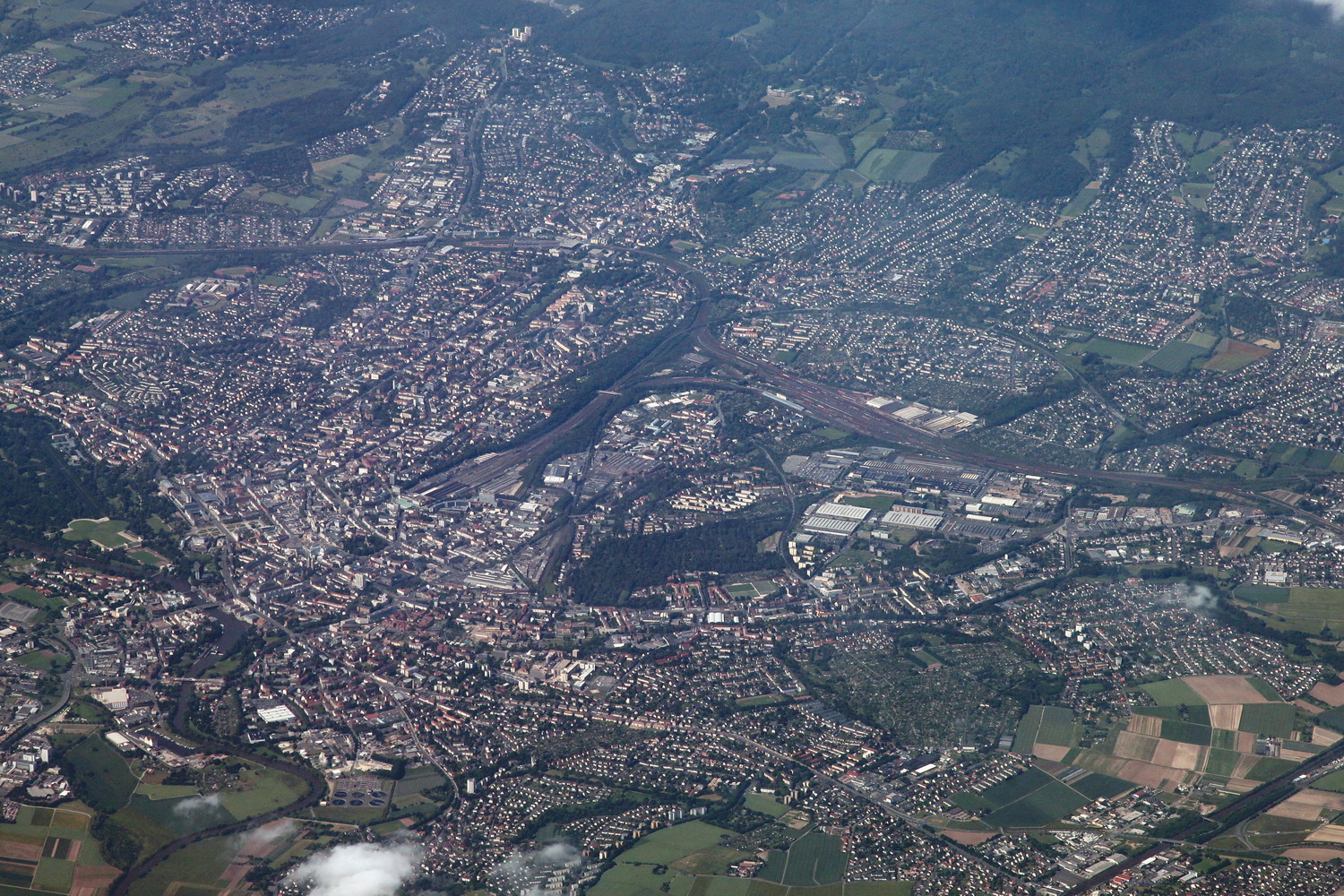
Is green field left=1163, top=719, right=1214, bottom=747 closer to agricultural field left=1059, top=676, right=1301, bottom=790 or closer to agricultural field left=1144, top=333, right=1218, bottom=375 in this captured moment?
agricultural field left=1059, top=676, right=1301, bottom=790

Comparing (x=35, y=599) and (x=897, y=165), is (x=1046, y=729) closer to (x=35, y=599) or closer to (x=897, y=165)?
(x=35, y=599)

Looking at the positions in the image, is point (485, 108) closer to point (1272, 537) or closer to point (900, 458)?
point (900, 458)

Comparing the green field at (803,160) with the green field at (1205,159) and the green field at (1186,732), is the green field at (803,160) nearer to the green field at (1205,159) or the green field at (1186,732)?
the green field at (1205,159)

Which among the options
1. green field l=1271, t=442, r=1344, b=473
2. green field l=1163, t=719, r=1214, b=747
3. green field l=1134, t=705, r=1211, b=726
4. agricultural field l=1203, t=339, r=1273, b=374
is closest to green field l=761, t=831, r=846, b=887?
green field l=1163, t=719, r=1214, b=747

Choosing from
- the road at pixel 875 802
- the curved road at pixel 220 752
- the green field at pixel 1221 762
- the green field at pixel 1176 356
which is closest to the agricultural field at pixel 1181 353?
the green field at pixel 1176 356

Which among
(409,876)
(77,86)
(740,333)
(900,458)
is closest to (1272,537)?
(900,458)

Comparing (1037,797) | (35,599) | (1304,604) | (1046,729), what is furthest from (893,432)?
(35,599)
